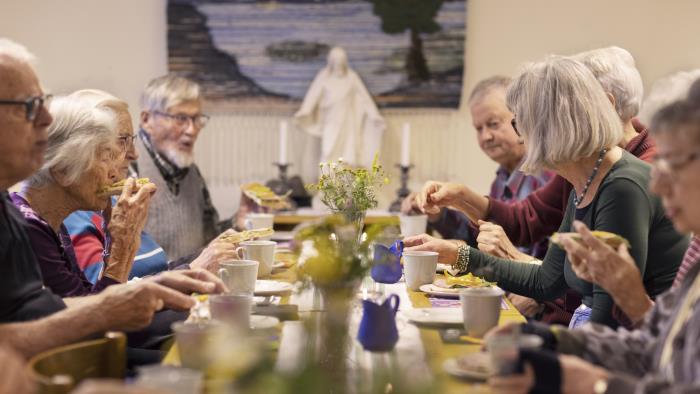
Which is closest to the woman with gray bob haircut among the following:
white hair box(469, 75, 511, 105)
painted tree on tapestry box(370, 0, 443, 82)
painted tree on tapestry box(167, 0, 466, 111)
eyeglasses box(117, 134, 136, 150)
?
eyeglasses box(117, 134, 136, 150)

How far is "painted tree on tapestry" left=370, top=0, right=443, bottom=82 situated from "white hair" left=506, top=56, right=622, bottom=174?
303 cm

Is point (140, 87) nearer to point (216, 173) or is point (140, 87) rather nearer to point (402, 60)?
point (216, 173)

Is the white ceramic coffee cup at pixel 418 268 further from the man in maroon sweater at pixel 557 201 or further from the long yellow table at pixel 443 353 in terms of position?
the man in maroon sweater at pixel 557 201

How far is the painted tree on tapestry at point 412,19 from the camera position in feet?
17.5

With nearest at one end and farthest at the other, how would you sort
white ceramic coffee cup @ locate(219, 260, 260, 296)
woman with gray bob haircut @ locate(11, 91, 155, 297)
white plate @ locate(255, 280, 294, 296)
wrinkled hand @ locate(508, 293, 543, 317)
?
white ceramic coffee cup @ locate(219, 260, 260, 296), white plate @ locate(255, 280, 294, 296), woman with gray bob haircut @ locate(11, 91, 155, 297), wrinkled hand @ locate(508, 293, 543, 317)

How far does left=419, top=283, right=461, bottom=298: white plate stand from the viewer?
2.21 meters

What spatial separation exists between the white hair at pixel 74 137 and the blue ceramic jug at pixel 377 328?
3.88 ft

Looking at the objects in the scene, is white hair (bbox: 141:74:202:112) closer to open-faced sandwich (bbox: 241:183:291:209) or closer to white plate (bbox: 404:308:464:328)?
open-faced sandwich (bbox: 241:183:291:209)

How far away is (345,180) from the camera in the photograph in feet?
9.02

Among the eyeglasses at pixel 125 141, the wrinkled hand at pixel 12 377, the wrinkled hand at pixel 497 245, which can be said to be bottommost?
the wrinkled hand at pixel 497 245

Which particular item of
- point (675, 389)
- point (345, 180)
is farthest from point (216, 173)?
point (675, 389)

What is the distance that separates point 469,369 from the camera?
1.44 metres

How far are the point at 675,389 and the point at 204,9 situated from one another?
4619 millimetres

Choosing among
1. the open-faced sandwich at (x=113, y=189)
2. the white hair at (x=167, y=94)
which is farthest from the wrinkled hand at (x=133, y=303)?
the white hair at (x=167, y=94)
